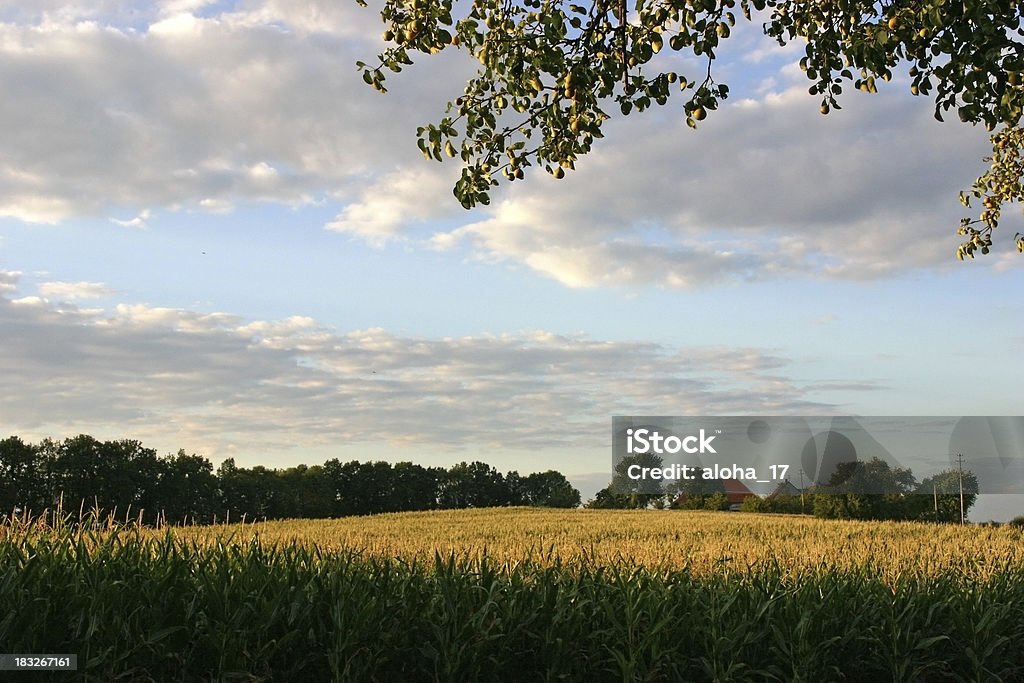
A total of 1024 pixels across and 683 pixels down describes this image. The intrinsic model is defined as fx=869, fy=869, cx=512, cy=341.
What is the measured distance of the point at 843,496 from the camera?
73.7 metres

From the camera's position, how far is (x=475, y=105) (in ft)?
32.3

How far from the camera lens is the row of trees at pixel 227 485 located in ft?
171

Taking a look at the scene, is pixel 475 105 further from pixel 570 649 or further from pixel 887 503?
pixel 887 503

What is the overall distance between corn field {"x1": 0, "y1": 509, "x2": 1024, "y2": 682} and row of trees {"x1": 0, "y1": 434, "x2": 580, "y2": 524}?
3793cm

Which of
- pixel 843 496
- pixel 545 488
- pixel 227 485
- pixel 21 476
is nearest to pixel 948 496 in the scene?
pixel 843 496

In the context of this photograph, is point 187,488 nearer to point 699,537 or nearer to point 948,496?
point 699,537

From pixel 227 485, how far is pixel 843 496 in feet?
164

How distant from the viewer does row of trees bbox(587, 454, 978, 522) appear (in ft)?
221

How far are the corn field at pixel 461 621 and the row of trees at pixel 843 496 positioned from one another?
181ft

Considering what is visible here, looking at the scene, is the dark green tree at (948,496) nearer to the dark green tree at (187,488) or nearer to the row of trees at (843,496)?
the row of trees at (843,496)

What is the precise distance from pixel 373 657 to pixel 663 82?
20.6 ft

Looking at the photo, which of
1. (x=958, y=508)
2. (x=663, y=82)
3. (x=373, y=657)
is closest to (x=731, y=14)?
(x=663, y=82)

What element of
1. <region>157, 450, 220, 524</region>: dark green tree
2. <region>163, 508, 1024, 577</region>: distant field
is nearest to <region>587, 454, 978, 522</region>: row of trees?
<region>157, 450, 220, 524</region>: dark green tree

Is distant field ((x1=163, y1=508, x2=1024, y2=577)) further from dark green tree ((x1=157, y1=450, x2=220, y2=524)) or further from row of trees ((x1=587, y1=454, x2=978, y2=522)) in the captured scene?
row of trees ((x1=587, y1=454, x2=978, y2=522))
